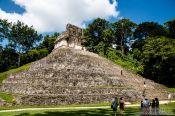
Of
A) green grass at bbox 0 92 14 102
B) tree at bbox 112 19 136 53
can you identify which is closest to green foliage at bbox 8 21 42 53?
tree at bbox 112 19 136 53

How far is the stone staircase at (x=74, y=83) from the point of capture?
3009 cm

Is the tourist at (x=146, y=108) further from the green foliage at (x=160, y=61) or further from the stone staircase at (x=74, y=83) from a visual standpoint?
the green foliage at (x=160, y=61)

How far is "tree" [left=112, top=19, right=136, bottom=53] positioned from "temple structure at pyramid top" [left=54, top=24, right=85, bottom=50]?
30.5m

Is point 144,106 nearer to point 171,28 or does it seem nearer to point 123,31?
point 171,28

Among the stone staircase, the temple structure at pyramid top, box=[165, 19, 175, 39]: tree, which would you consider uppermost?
box=[165, 19, 175, 39]: tree

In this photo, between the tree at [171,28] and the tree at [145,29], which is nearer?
the tree at [171,28]

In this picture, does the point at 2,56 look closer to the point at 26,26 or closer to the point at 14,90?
the point at 26,26

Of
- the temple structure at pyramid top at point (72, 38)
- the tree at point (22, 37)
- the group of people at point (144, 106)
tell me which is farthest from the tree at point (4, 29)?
the group of people at point (144, 106)

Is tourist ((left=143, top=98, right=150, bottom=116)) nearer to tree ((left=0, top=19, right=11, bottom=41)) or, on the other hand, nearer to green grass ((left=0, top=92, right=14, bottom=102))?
green grass ((left=0, top=92, right=14, bottom=102))

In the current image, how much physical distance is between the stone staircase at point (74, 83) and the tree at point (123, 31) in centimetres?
3616

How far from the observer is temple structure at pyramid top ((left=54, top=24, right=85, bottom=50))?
4650 cm

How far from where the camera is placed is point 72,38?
1838 inches

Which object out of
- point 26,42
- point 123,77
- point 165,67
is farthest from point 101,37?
point 123,77

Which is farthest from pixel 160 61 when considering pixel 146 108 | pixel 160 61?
pixel 146 108
